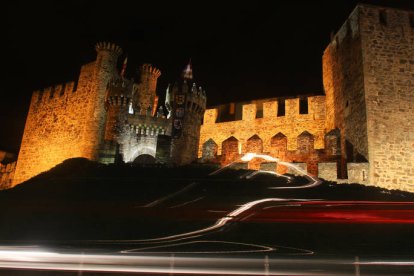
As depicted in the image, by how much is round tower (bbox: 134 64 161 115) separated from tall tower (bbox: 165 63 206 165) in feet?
21.7

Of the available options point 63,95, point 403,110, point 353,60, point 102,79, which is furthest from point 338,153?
point 63,95

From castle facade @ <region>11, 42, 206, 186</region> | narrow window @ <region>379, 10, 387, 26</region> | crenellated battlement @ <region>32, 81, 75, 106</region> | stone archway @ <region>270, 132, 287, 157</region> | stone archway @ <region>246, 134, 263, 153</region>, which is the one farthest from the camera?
crenellated battlement @ <region>32, 81, 75, 106</region>

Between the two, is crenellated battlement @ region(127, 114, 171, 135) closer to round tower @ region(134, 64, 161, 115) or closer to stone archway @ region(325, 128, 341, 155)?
round tower @ region(134, 64, 161, 115)

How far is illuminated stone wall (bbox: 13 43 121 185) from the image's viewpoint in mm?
23750

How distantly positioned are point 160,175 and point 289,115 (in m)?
10.7

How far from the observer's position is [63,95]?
26.5 metres

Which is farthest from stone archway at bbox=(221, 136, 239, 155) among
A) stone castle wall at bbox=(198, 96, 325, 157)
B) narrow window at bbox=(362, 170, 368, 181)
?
narrow window at bbox=(362, 170, 368, 181)

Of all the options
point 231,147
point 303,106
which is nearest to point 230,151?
point 231,147

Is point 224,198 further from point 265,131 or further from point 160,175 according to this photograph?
point 265,131

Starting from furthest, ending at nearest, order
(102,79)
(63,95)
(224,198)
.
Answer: (63,95) → (102,79) → (224,198)

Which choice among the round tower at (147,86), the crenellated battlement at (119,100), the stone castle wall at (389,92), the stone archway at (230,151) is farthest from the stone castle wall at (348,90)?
the round tower at (147,86)

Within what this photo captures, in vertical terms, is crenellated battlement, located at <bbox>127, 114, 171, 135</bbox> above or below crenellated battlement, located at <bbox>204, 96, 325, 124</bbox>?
below

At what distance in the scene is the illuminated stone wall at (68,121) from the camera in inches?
935

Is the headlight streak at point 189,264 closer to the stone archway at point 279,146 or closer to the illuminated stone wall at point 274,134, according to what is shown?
the illuminated stone wall at point 274,134
